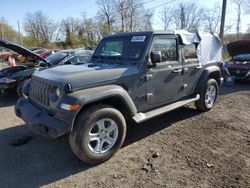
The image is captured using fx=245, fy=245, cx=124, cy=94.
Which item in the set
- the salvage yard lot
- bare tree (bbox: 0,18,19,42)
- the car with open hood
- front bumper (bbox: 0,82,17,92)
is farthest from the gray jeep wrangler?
bare tree (bbox: 0,18,19,42)

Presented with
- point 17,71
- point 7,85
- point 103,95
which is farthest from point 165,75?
point 17,71

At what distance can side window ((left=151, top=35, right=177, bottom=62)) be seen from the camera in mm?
4673

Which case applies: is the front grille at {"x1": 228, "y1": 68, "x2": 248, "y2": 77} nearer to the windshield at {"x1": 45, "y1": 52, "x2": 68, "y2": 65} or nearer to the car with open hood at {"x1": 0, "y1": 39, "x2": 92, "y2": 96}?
the car with open hood at {"x1": 0, "y1": 39, "x2": 92, "y2": 96}

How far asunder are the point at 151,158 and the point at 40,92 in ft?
7.00

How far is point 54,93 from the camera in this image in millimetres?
3670

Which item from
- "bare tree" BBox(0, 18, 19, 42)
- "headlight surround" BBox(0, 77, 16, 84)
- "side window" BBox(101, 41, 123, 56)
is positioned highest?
"bare tree" BBox(0, 18, 19, 42)

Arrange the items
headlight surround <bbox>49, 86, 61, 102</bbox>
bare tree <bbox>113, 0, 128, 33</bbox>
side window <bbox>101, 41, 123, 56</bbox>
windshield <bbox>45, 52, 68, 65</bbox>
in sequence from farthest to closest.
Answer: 1. bare tree <bbox>113, 0, 128, 33</bbox>
2. windshield <bbox>45, 52, 68, 65</bbox>
3. side window <bbox>101, 41, 123, 56</bbox>
4. headlight surround <bbox>49, 86, 61, 102</bbox>

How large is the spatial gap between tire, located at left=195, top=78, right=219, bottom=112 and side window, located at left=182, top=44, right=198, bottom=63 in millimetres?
835

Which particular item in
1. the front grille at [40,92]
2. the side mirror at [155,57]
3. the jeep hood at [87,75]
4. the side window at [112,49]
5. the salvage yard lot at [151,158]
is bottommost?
the salvage yard lot at [151,158]

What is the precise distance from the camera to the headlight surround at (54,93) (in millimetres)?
3581

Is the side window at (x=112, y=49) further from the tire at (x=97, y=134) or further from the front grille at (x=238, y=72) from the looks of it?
the front grille at (x=238, y=72)

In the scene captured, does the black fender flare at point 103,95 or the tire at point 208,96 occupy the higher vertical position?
the black fender flare at point 103,95

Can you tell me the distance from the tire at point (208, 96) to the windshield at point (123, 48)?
2.22 meters

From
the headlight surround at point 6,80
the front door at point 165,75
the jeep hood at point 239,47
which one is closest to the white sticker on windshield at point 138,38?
the front door at point 165,75
